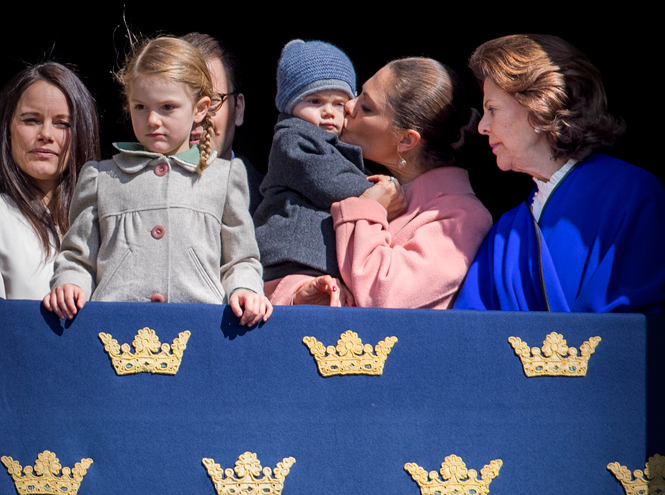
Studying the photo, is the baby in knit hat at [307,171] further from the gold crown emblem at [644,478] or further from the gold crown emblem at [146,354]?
the gold crown emblem at [644,478]

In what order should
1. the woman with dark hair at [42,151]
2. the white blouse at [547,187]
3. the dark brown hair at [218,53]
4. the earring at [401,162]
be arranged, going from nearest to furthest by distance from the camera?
the white blouse at [547,187] → the woman with dark hair at [42,151] → the earring at [401,162] → the dark brown hair at [218,53]

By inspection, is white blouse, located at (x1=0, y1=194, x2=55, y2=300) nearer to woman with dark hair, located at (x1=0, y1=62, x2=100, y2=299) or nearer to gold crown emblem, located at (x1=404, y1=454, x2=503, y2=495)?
woman with dark hair, located at (x1=0, y1=62, x2=100, y2=299)

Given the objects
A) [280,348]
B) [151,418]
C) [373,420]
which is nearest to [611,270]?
[373,420]

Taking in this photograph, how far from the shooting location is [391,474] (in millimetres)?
2559

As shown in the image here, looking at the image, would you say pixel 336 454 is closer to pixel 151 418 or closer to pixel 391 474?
pixel 391 474

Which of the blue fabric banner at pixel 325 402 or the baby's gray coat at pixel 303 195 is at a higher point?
the baby's gray coat at pixel 303 195

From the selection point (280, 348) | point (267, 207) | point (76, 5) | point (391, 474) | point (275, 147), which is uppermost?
point (76, 5)

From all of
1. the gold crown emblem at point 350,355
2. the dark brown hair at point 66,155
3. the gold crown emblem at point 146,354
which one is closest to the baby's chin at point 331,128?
the dark brown hair at point 66,155

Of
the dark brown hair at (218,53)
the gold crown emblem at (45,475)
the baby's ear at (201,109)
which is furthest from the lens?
the dark brown hair at (218,53)

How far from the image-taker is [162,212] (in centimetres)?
274

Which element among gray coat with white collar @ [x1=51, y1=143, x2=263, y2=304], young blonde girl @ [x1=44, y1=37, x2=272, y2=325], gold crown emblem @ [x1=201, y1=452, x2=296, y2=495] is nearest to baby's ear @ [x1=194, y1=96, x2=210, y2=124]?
young blonde girl @ [x1=44, y1=37, x2=272, y2=325]

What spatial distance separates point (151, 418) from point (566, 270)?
1.38 metres

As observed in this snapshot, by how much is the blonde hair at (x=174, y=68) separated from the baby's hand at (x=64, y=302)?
571 millimetres

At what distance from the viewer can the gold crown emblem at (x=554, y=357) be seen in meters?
2.63
